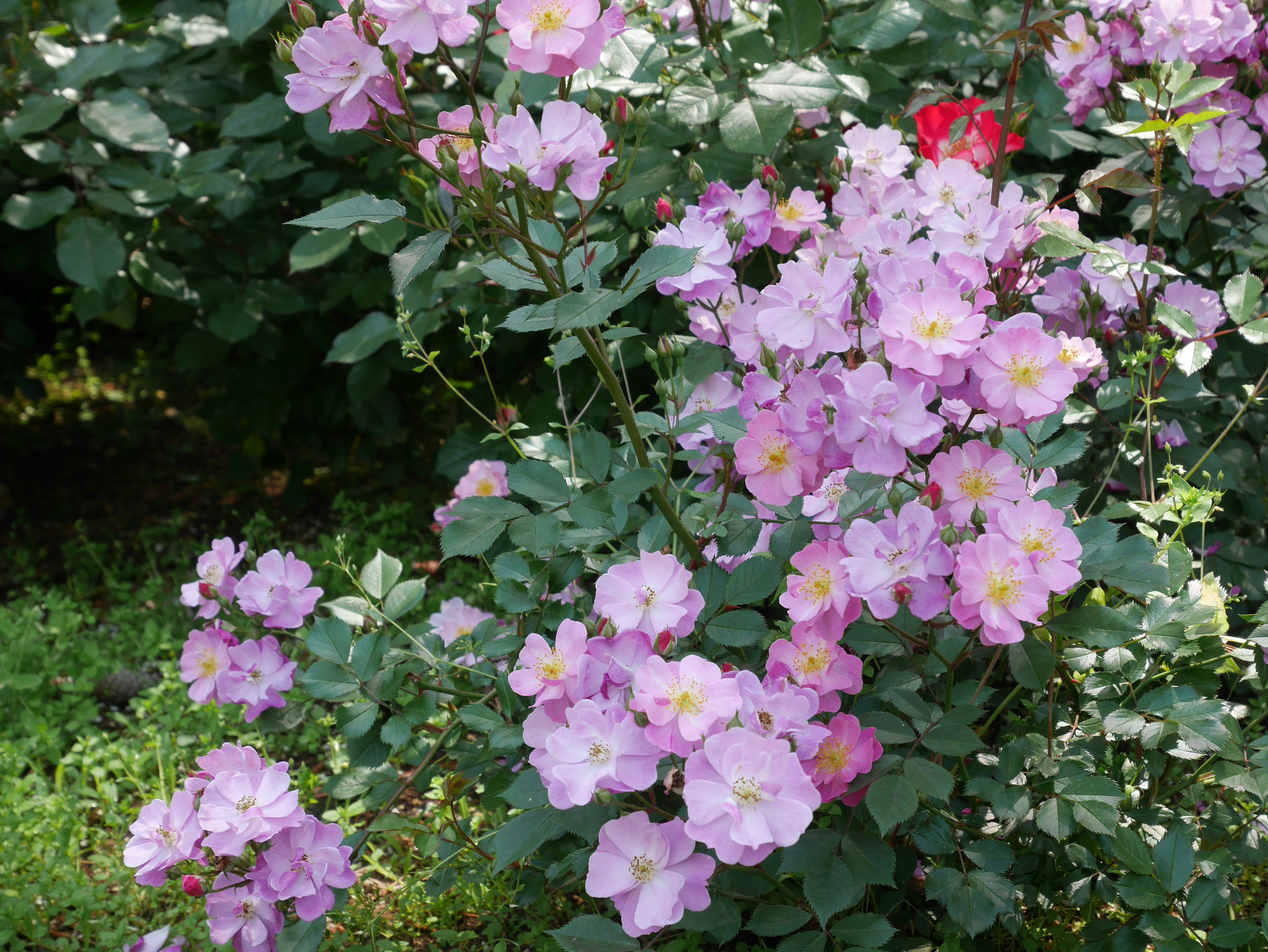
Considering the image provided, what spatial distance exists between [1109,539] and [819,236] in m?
0.60

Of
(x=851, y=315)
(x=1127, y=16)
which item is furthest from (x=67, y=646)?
(x=1127, y=16)

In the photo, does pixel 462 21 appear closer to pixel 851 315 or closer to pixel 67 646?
pixel 851 315

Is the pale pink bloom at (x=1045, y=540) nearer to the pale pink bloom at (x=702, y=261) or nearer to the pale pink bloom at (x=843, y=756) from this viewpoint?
the pale pink bloom at (x=843, y=756)

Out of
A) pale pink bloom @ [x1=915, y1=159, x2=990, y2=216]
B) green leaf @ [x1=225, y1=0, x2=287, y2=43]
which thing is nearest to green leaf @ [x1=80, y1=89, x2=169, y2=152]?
green leaf @ [x1=225, y1=0, x2=287, y2=43]

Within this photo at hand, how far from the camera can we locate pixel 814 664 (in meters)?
1.11

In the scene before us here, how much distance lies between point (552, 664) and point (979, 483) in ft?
1.61

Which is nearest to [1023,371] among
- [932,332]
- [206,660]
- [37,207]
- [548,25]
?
[932,332]

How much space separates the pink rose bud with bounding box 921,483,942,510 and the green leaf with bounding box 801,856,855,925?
15.6 inches

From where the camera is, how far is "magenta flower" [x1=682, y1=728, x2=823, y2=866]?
89 centimetres

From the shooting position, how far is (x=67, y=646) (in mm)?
2395

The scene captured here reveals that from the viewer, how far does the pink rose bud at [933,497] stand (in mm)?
1019

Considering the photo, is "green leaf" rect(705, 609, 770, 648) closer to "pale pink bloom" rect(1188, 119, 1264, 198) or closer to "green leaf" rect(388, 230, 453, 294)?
"green leaf" rect(388, 230, 453, 294)

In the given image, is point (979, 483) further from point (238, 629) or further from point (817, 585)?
point (238, 629)

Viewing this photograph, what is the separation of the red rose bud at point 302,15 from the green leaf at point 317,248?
3.59 ft
